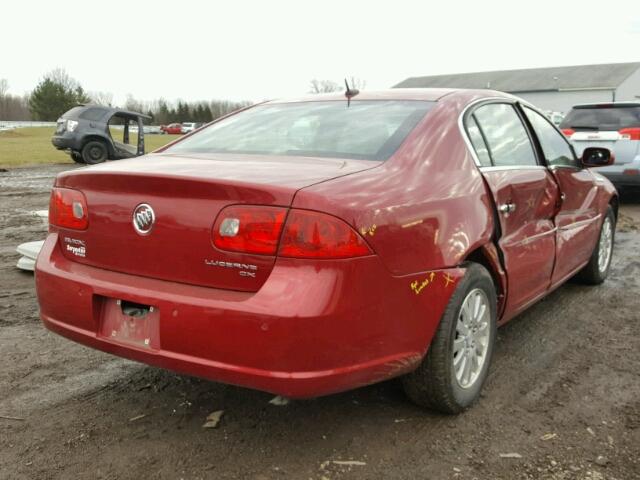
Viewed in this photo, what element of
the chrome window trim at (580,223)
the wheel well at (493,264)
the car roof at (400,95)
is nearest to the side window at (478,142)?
the car roof at (400,95)

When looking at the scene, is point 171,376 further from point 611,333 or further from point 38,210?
point 38,210

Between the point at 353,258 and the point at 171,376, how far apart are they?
1.58m

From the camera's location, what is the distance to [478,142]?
3293mm

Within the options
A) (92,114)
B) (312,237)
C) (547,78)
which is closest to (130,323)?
(312,237)

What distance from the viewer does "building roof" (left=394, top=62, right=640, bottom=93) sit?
210ft

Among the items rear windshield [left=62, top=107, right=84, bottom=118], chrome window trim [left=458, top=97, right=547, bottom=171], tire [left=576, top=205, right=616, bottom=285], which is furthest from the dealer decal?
rear windshield [left=62, top=107, right=84, bottom=118]

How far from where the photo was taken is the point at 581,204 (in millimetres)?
4465

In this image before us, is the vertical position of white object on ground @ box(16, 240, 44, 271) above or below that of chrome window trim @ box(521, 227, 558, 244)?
below

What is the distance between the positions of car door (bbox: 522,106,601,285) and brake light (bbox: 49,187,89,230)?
2.69 metres

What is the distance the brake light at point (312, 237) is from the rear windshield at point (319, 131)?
61 centimetres

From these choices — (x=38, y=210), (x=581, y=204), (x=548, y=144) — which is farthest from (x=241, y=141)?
(x=38, y=210)

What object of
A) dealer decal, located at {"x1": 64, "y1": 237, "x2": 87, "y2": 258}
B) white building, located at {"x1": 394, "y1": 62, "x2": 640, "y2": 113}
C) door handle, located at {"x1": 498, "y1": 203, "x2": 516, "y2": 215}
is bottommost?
dealer decal, located at {"x1": 64, "y1": 237, "x2": 87, "y2": 258}

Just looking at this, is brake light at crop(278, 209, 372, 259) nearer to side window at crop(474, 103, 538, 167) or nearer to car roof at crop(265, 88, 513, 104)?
car roof at crop(265, 88, 513, 104)

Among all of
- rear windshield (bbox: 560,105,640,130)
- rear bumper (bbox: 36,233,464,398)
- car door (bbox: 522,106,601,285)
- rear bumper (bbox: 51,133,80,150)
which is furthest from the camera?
rear bumper (bbox: 51,133,80,150)
